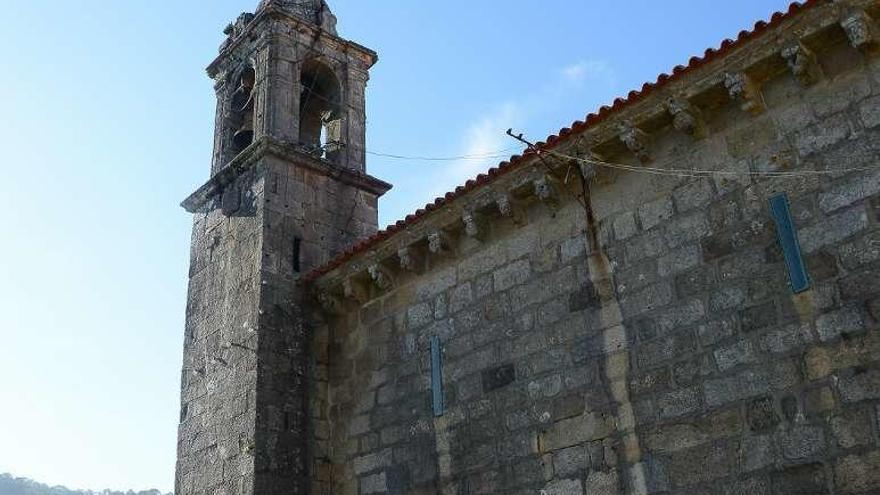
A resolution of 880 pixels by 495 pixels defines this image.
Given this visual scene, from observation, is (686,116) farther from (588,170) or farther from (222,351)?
(222,351)

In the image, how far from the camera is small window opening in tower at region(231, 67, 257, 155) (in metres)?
11.2

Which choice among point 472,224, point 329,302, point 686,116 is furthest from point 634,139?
point 329,302

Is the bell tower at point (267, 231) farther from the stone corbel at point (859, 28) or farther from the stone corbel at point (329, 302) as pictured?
the stone corbel at point (859, 28)

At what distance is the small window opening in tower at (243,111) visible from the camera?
1121 cm

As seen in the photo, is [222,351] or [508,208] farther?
[222,351]

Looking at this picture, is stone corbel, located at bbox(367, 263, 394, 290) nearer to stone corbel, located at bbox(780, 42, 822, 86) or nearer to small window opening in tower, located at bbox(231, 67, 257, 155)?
small window opening in tower, located at bbox(231, 67, 257, 155)

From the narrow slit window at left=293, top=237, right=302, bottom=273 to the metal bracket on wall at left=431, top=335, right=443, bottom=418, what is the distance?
2.23 m

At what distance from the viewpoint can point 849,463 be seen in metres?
4.83

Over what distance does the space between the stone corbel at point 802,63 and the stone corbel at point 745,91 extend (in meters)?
0.28

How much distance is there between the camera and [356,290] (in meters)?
8.53

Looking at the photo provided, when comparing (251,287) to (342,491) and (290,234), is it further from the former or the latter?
(342,491)

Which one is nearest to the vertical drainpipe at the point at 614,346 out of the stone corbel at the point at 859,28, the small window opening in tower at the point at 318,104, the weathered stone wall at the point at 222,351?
the stone corbel at the point at 859,28

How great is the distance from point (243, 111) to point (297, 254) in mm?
3086

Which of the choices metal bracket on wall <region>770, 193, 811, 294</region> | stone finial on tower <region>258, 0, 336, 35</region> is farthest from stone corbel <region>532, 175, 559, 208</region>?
stone finial on tower <region>258, 0, 336, 35</region>
